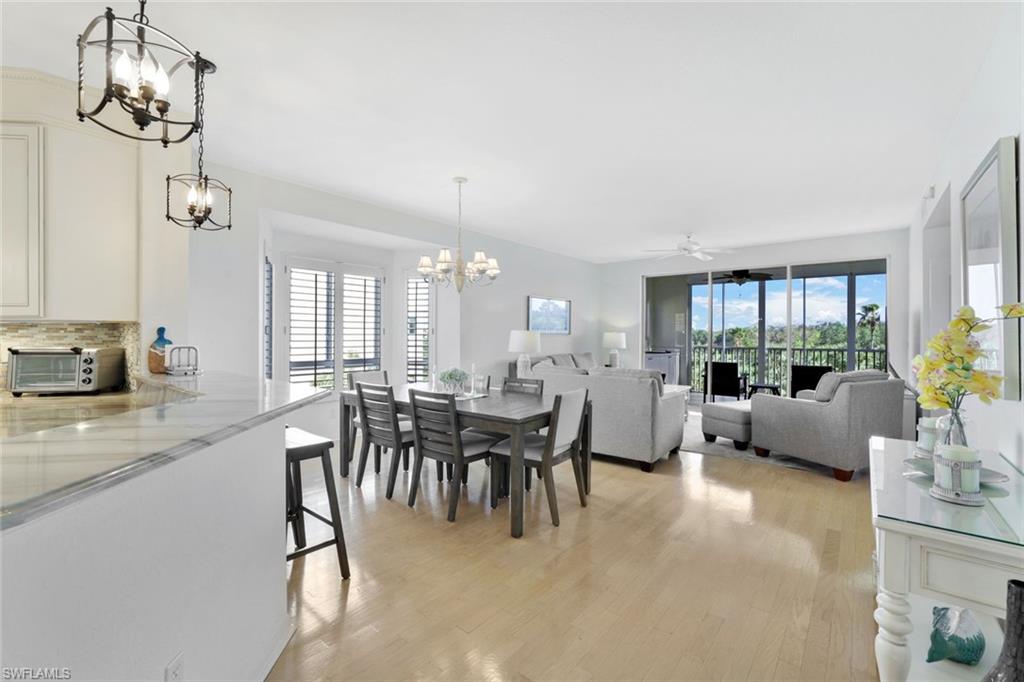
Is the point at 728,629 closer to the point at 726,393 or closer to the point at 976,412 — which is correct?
the point at 976,412

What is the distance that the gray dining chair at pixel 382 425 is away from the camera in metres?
3.51

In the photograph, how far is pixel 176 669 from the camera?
1237mm

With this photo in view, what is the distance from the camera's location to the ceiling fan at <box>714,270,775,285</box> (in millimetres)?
7439

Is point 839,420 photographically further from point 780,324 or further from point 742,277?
point 742,277

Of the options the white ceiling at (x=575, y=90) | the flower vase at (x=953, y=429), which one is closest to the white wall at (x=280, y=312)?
the white ceiling at (x=575, y=90)

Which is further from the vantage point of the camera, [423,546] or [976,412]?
[423,546]

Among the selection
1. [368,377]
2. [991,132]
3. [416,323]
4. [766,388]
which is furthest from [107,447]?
[766,388]

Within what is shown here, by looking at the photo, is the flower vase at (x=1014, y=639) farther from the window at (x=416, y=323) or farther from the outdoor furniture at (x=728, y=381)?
the outdoor furniture at (x=728, y=381)

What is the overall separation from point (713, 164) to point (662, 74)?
1.55m

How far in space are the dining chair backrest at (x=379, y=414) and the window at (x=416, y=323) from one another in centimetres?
257

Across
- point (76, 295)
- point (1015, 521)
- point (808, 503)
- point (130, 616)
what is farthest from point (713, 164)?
point (76, 295)

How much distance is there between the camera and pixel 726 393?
7.27 meters

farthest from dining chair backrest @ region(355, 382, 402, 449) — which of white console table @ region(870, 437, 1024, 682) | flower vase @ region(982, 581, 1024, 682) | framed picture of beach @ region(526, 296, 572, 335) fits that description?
framed picture of beach @ region(526, 296, 572, 335)

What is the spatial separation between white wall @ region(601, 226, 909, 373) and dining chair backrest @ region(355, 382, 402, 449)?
235 inches
